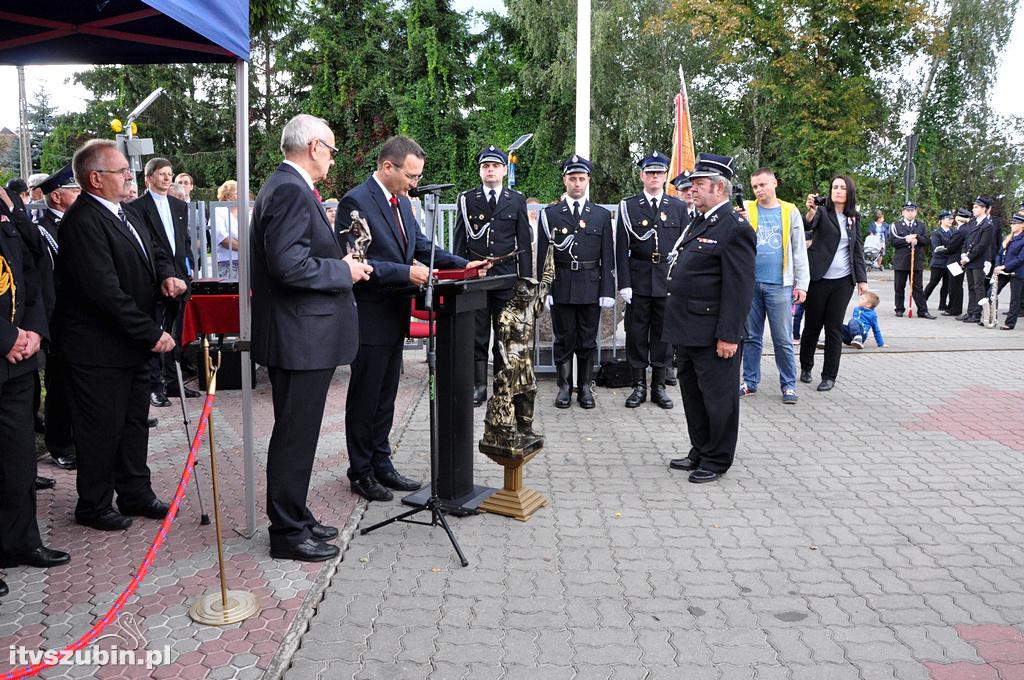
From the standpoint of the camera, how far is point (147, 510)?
489 cm

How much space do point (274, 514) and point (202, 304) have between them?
2.06 meters

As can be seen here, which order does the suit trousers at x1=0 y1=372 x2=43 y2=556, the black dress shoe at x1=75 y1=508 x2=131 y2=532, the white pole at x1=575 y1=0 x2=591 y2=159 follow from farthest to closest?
the white pole at x1=575 y1=0 x2=591 y2=159 < the black dress shoe at x1=75 y1=508 x2=131 y2=532 < the suit trousers at x1=0 y1=372 x2=43 y2=556

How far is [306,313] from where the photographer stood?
4.05 metres

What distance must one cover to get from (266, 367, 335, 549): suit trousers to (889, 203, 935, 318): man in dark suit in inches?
519

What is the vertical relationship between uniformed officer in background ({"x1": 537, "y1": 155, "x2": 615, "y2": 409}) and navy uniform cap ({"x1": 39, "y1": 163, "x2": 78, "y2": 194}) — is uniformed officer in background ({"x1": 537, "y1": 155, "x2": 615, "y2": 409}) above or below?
below

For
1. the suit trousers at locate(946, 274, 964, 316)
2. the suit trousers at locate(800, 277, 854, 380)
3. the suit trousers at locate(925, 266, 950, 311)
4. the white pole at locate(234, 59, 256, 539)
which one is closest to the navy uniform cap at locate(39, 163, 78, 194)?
the white pole at locate(234, 59, 256, 539)

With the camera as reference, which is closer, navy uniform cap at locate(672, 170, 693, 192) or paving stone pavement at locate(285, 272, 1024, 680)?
paving stone pavement at locate(285, 272, 1024, 680)

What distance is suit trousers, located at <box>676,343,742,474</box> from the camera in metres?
5.63

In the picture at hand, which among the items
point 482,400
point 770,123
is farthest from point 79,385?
point 770,123

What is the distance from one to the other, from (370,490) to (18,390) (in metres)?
2.03

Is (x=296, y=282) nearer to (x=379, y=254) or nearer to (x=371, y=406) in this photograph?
(x=379, y=254)

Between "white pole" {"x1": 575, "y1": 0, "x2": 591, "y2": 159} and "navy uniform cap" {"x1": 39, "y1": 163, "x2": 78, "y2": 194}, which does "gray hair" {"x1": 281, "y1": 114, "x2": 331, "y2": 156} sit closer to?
"navy uniform cap" {"x1": 39, "y1": 163, "x2": 78, "y2": 194}

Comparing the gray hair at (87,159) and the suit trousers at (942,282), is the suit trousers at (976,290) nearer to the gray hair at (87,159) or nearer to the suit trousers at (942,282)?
the suit trousers at (942,282)

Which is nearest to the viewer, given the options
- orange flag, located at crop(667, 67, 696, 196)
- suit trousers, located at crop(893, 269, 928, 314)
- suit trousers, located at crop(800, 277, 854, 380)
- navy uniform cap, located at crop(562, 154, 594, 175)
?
navy uniform cap, located at crop(562, 154, 594, 175)
